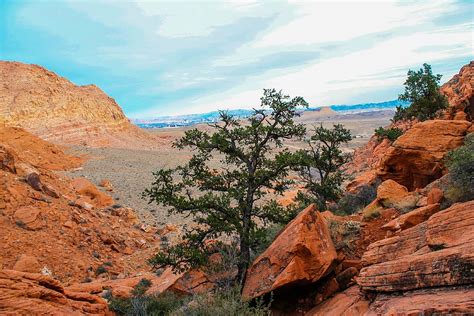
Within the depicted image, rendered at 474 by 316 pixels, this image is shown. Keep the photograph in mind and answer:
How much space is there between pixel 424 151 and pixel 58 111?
8036cm

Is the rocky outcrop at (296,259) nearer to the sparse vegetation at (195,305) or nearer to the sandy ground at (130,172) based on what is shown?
the sparse vegetation at (195,305)

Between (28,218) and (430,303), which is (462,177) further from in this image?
(28,218)

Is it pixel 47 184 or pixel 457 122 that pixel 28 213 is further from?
pixel 457 122

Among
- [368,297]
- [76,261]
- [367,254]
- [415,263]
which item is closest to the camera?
[415,263]

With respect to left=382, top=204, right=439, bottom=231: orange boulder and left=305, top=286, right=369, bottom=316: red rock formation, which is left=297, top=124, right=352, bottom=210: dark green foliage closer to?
left=382, top=204, right=439, bottom=231: orange boulder

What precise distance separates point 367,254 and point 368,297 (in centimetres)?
140

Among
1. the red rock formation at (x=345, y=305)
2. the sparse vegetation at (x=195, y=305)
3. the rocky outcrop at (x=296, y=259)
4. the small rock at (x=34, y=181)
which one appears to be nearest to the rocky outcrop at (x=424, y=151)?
the rocky outcrop at (x=296, y=259)

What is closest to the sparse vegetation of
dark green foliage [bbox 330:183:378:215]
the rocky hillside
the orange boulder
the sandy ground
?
the orange boulder

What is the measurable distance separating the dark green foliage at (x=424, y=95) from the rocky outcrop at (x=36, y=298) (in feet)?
82.2

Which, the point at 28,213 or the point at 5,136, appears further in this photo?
the point at 5,136

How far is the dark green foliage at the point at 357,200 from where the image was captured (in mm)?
20344

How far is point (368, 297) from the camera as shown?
9422 mm

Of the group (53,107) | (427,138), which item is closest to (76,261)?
(427,138)

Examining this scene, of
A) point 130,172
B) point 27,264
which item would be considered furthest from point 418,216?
point 130,172
